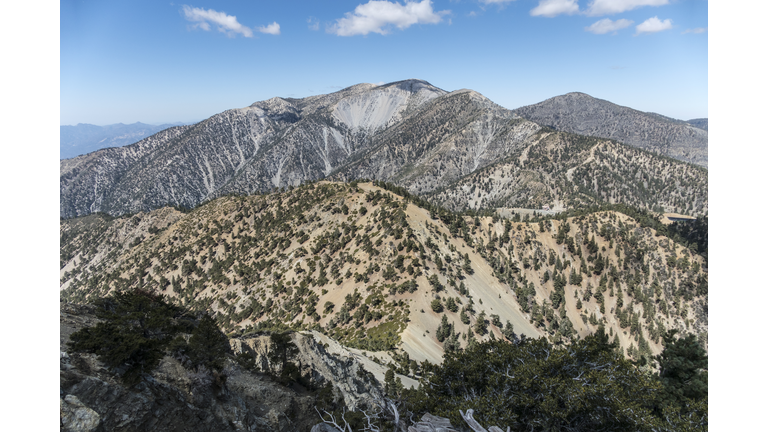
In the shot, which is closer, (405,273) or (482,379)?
(482,379)

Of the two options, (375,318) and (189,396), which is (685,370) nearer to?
(375,318)

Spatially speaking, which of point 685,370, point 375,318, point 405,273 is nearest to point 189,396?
point 375,318

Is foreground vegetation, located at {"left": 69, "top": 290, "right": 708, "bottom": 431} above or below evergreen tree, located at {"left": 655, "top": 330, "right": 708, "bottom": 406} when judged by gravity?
above

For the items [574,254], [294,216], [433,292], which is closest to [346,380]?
[433,292]

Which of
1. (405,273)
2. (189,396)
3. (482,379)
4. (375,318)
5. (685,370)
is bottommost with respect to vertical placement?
(375,318)

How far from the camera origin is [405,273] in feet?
177

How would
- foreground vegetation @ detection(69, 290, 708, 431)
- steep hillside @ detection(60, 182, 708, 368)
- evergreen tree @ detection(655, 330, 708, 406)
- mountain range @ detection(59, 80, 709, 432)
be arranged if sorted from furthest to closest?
1. steep hillside @ detection(60, 182, 708, 368)
2. evergreen tree @ detection(655, 330, 708, 406)
3. mountain range @ detection(59, 80, 709, 432)
4. foreground vegetation @ detection(69, 290, 708, 431)

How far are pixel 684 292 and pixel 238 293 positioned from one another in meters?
102

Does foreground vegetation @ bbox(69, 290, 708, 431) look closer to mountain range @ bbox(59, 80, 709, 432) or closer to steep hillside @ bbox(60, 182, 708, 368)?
mountain range @ bbox(59, 80, 709, 432)

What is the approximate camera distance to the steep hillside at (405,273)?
164ft

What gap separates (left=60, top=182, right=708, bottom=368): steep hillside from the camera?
50.0 meters

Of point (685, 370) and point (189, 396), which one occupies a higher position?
point (189, 396)

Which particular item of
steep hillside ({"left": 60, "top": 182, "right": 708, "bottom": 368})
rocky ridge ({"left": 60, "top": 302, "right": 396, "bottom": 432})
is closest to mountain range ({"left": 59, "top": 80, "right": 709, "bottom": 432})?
rocky ridge ({"left": 60, "top": 302, "right": 396, "bottom": 432})

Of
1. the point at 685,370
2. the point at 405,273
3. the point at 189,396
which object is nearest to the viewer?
the point at 189,396
